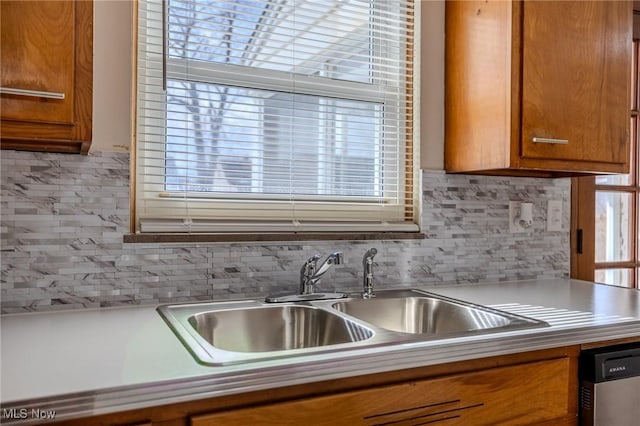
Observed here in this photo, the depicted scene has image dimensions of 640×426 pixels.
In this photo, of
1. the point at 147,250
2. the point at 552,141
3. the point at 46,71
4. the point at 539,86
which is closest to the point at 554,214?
the point at 552,141

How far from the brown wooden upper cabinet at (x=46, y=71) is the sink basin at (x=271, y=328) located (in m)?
0.58

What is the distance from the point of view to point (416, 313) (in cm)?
162

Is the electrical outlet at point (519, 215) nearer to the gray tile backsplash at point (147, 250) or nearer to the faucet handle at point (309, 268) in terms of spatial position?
the gray tile backsplash at point (147, 250)

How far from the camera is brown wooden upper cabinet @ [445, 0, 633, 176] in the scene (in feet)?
5.24

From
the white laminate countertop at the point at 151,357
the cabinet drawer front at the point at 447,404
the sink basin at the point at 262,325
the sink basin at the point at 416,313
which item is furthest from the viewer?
the sink basin at the point at 416,313

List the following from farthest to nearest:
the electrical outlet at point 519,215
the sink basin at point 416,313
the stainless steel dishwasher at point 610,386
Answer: the electrical outlet at point 519,215
the sink basin at point 416,313
the stainless steel dishwasher at point 610,386

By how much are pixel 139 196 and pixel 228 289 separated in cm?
39

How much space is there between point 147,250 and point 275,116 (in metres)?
0.61

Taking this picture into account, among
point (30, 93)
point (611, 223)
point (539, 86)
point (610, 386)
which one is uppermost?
point (539, 86)

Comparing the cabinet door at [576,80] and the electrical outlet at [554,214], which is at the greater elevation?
the cabinet door at [576,80]

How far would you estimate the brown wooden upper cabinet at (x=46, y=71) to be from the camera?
102cm

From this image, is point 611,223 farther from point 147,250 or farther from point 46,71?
point 46,71

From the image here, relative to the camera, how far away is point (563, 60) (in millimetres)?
1666

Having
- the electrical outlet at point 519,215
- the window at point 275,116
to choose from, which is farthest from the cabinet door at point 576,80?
the window at point 275,116
